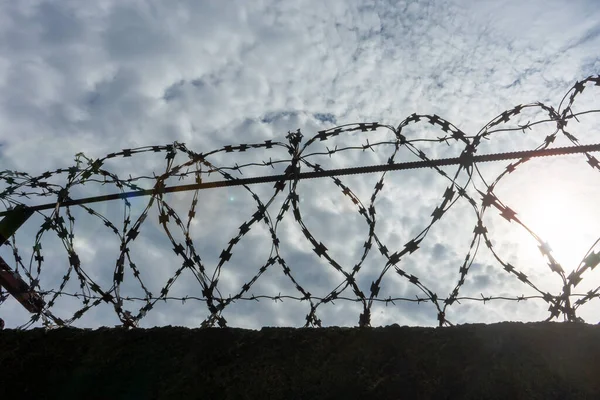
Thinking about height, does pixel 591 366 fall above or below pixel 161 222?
below

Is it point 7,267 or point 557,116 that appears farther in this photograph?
point 7,267

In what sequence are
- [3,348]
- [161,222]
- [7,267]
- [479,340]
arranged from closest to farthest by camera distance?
1. [479,340]
2. [3,348]
3. [161,222]
4. [7,267]

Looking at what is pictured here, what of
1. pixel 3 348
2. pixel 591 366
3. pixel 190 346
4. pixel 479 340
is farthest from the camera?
pixel 3 348

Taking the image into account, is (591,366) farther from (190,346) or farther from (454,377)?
(190,346)

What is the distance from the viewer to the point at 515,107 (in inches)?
142

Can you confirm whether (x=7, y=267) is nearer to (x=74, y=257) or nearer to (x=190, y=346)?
(x=74, y=257)

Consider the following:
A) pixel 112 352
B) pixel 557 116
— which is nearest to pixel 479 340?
pixel 112 352

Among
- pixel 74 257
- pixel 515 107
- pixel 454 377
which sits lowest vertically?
pixel 454 377

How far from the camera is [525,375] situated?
190cm

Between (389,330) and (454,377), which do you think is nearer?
(454,377)

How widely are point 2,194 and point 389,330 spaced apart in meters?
3.92

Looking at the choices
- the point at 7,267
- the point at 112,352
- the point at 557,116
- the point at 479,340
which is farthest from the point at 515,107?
the point at 7,267

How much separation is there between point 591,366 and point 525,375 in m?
0.25

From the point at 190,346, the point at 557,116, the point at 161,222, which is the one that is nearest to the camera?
the point at 190,346
